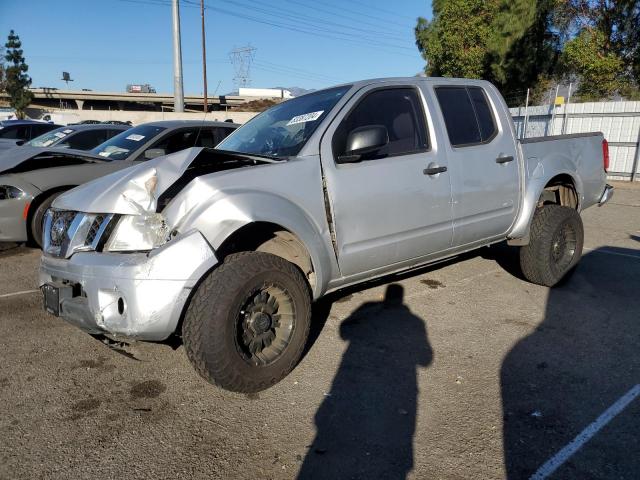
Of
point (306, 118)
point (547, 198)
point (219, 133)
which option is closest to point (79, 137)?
point (219, 133)

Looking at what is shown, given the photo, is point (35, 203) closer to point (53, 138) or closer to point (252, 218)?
point (53, 138)

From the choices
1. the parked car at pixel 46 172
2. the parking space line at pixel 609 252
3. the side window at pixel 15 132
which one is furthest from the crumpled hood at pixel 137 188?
the side window at pixel 15 132

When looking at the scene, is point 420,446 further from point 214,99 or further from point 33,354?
point 214,99

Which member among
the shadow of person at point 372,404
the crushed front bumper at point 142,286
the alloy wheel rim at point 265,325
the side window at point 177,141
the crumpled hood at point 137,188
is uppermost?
the side window at point 177,141

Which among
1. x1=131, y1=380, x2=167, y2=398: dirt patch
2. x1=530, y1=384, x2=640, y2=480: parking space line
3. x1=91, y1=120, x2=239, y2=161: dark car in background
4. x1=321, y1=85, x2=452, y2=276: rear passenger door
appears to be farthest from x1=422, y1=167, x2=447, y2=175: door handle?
x1=91, y1=120, x2=239, y2=161: dark car in background

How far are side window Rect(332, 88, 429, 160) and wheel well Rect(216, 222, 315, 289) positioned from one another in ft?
2.66

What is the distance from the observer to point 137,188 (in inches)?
114

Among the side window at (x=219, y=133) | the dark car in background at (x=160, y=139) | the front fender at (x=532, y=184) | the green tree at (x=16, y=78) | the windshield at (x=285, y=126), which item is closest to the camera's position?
the windshield at (x=285, y=126)

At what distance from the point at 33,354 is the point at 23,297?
151cm

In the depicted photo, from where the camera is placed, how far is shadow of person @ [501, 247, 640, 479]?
8.02 ft

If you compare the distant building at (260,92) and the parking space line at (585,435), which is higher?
the distant building at (260,92)

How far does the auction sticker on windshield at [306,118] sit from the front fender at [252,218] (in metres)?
0.84

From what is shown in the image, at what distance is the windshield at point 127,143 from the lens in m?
6.97

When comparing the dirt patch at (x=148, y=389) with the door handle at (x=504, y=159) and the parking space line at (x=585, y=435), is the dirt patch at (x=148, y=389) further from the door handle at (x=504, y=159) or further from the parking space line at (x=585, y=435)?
the door handle at (x=504, y=159)
